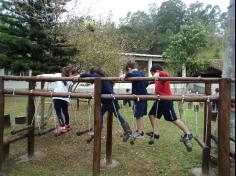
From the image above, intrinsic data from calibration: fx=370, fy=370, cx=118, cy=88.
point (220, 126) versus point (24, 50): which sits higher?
point (24, 50)

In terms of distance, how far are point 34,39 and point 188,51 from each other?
Result: 21025mm

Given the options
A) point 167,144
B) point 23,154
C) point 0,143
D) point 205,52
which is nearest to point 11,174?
point 0,143

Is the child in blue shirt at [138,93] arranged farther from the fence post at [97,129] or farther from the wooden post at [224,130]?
the wooden post at [224,130]

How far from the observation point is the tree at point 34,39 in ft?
41.1

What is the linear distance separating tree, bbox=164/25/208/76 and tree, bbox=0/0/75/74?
1878cm

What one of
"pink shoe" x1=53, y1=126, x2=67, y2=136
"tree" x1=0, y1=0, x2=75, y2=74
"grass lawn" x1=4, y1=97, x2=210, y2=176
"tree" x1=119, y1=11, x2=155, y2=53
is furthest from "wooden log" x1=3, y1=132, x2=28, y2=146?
"tree" x1=119, y1=11, x2=155, y2=53

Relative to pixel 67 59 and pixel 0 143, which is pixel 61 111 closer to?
pixel 0 143

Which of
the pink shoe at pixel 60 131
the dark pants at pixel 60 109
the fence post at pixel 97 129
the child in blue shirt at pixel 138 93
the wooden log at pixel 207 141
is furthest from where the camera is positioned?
the dark pants at pixel 60 109

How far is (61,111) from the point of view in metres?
7.48

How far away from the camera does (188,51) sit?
3209 cm

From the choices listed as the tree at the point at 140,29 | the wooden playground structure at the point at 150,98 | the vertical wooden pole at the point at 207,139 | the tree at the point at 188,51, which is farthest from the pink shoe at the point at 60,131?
the tree at the point at 140,29

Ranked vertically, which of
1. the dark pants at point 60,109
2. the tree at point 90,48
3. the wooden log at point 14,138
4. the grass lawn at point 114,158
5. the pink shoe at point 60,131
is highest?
the tree at point 90,48

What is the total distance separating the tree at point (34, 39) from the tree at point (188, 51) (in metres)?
18.8

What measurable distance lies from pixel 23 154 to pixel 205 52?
28.9m
